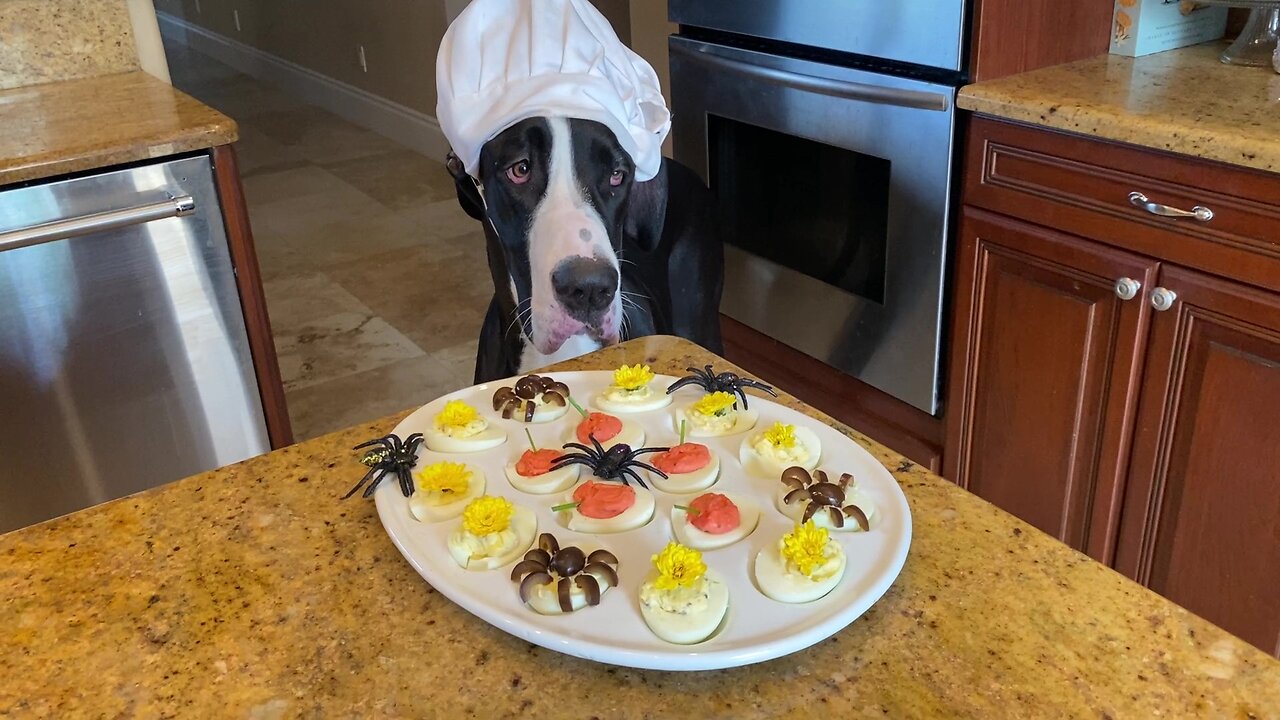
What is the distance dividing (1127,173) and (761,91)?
75 centimetres

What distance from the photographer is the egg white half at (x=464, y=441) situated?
2.54ft

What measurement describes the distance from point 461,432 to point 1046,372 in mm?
1213

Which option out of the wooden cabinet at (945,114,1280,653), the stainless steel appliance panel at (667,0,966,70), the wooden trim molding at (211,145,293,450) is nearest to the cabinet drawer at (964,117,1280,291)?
the wooden cabinet at (945,114,1280,653)

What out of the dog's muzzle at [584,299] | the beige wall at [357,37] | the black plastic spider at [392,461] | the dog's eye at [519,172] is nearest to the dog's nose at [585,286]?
the dog's muzzle at [584,299]

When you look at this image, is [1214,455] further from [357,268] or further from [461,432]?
[357,268]

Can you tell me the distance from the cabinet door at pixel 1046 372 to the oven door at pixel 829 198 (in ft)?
0.24

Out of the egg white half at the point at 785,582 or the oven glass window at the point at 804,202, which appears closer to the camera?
the egg white half at the point at 785,582

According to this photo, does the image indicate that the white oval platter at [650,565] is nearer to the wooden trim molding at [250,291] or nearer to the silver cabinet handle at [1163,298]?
the silver cabinet handle at [1163,298]

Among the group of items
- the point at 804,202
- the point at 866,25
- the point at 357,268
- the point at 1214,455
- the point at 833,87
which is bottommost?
the point at 357,268

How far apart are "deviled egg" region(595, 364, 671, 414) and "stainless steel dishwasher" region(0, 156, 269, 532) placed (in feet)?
3.70

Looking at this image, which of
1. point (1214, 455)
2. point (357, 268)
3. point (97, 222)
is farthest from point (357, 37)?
point (1214, 455)

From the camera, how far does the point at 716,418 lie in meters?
0.80

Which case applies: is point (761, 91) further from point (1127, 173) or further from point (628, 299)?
point (628, 299)

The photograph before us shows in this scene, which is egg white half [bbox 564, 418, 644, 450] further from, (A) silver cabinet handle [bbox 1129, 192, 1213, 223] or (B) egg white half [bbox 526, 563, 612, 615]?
(A) silver cabinet handle [bbox 1129, 192, 1213, 223]
